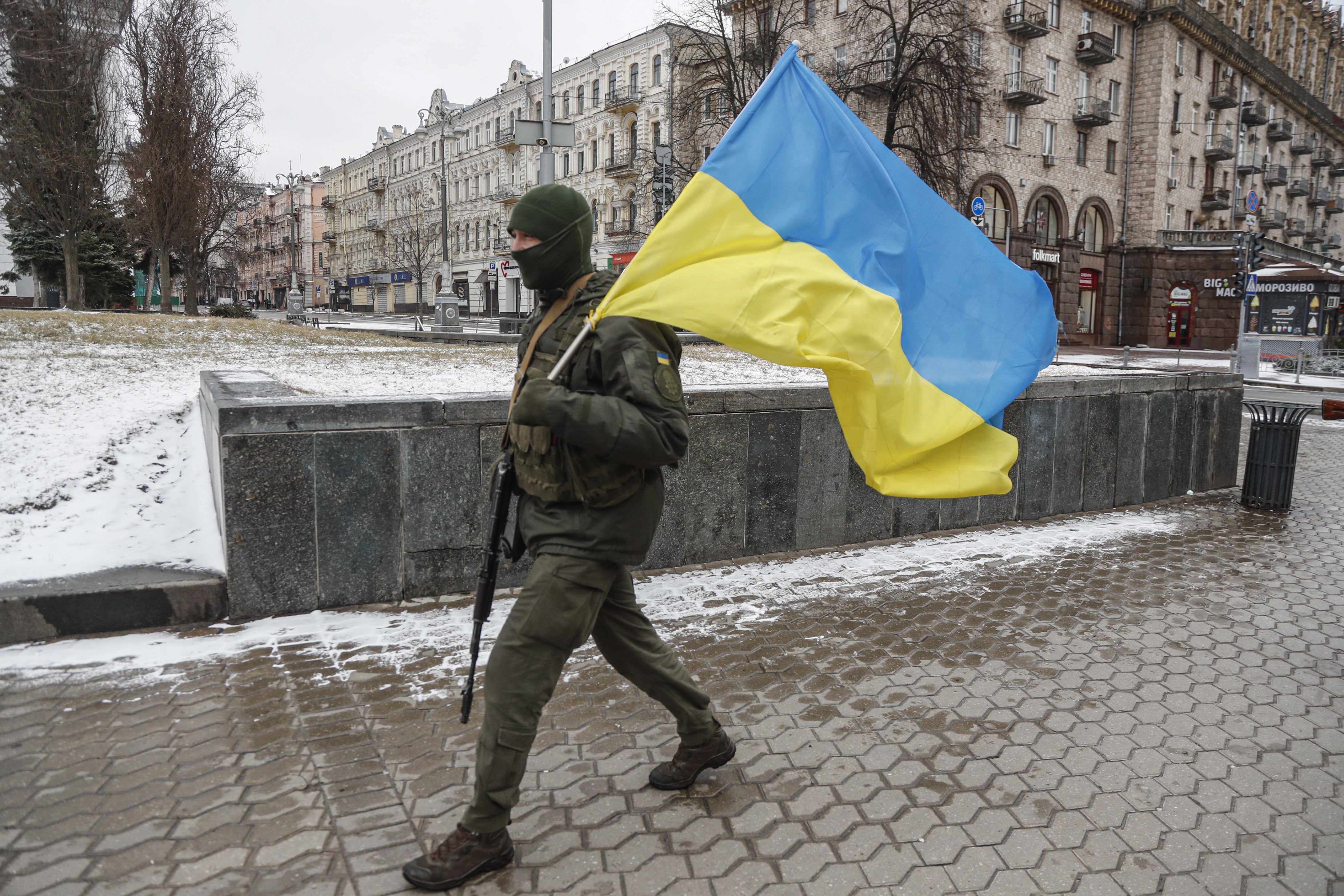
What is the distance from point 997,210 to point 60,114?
113 feet

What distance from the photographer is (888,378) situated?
120 inches

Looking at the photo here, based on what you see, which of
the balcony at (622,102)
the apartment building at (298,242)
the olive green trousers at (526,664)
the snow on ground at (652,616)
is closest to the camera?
the olive green trousers at (526,664)

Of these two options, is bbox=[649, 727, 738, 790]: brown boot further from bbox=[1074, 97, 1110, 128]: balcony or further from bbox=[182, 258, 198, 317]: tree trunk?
bbox=[1074, 97, 1110, 128]: balcony

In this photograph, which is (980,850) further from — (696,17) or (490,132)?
(490,132)

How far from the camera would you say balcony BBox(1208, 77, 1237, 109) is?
4775 cm

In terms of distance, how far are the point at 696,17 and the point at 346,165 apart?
69931 mm

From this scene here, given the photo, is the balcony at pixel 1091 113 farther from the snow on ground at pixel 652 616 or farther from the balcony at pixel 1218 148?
the snow on ground at pixel 652 616

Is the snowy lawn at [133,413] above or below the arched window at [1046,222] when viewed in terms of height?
below

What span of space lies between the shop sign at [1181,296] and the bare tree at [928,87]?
20497 millimetres

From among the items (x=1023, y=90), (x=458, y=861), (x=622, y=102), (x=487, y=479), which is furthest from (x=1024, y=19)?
(x=458, y=861)

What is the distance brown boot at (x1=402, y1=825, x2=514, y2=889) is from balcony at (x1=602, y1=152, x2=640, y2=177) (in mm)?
51324

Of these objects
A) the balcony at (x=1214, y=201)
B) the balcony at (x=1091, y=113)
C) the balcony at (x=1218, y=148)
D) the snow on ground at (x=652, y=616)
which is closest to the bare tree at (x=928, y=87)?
the balcony at (x=1091, y=113)

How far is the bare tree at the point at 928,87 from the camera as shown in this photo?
24.7m

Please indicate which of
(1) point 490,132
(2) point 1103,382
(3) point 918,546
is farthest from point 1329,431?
(1) point 490,132
